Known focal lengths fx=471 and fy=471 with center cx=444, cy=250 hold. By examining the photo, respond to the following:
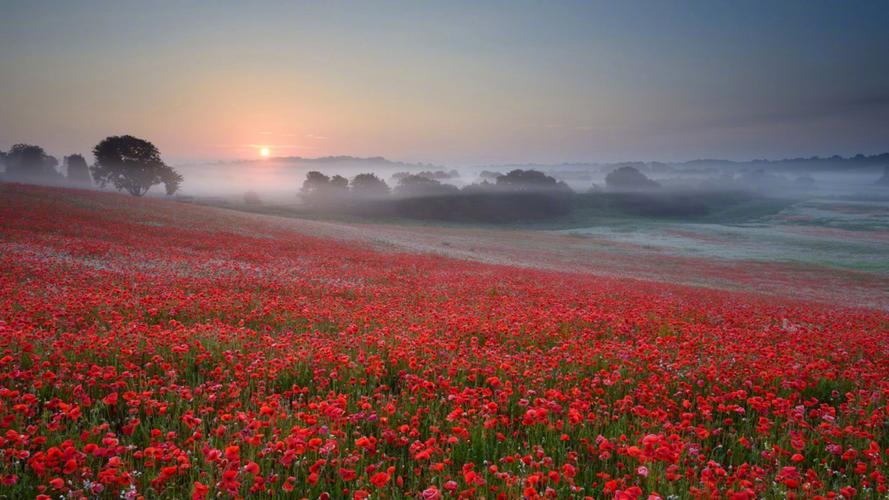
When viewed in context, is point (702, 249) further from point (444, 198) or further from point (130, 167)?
point (130, 167)

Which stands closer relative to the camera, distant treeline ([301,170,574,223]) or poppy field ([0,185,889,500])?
poppy field ([0,185,889,500])

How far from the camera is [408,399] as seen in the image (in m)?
5.47

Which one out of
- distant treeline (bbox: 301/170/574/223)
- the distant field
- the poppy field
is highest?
distant treeline (bbox: 301/170/574/223)

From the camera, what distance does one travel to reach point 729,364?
718cm

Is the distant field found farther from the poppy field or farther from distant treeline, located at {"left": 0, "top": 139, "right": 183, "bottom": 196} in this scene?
the poppy field

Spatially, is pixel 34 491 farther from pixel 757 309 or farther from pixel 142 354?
pixel 757 309

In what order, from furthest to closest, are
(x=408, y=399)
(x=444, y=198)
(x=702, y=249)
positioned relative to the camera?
(x=444, y=198), (x=702, y=249), (x=408, y=399)

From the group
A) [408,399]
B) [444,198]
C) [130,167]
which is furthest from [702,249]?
[130,167]

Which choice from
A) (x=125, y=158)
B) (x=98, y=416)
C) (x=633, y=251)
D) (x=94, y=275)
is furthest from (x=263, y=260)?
(x=125, y=158)

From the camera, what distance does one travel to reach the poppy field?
3.51 m

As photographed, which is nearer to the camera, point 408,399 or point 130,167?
point 408,399

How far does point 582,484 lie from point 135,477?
137 inches

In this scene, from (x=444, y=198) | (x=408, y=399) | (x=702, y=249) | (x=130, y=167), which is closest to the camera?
(x=408, y=399)

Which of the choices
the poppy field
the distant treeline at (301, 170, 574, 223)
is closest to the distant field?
the distant treeline at (301, 170, 574, 223)
